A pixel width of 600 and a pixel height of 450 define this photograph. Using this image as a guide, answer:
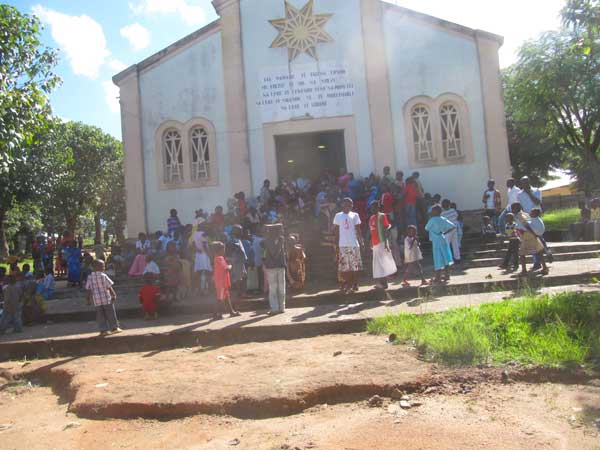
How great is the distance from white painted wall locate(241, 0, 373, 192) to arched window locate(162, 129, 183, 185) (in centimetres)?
212

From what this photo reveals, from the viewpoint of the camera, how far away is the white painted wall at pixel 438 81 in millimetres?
13719

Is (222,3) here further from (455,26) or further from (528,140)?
(528,140)

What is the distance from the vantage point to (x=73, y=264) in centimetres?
1172

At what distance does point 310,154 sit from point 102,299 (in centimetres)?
1095

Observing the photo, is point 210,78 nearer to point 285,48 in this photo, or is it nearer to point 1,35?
point 285,48

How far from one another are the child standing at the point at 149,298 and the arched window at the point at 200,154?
6.26 m

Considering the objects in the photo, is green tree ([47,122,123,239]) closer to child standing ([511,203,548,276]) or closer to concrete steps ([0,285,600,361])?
concrete steps ([0,285,600,361])

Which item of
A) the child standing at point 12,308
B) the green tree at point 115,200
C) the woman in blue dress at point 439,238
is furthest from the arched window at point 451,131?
the green tree at point 115,200

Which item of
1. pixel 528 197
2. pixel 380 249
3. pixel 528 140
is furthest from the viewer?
pixel 528 140

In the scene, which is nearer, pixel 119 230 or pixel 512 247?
pixel 512 247

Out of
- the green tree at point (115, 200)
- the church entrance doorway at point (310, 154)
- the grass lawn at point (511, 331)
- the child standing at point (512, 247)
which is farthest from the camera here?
the green tree at point (115, 200)

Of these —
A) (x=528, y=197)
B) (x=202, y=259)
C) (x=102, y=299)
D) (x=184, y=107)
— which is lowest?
(x=102, y=299)

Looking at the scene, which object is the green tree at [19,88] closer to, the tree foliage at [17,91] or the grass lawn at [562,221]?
the tree foliage at [17,91]

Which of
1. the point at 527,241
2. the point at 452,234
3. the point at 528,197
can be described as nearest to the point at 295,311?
the point at 452,234
